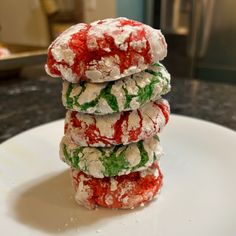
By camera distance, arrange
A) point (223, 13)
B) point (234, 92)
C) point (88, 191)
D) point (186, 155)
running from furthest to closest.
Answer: point (223, 13), point (234, 92), point (186, 155), point (88, 191)

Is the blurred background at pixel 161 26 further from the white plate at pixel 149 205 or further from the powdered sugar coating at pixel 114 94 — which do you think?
the powdered sugar coating at pixel 114 94

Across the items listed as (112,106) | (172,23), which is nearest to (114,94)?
(112,106)

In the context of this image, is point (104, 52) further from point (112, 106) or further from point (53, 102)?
point (53, 102)

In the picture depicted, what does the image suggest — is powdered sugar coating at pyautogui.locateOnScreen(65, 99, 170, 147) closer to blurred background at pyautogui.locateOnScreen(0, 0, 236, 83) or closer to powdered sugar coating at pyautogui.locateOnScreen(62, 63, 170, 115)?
powdered sugar coating at pyautogui.locateOnScreen(62, 63, 170, 115)

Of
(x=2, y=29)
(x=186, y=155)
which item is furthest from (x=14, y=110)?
(x=2, y=29)

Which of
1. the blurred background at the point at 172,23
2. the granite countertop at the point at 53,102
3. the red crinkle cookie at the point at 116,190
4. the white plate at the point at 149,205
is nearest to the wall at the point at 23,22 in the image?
the blurred background at the point at 172,23

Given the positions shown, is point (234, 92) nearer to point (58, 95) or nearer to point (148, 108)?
point (58, 95)
